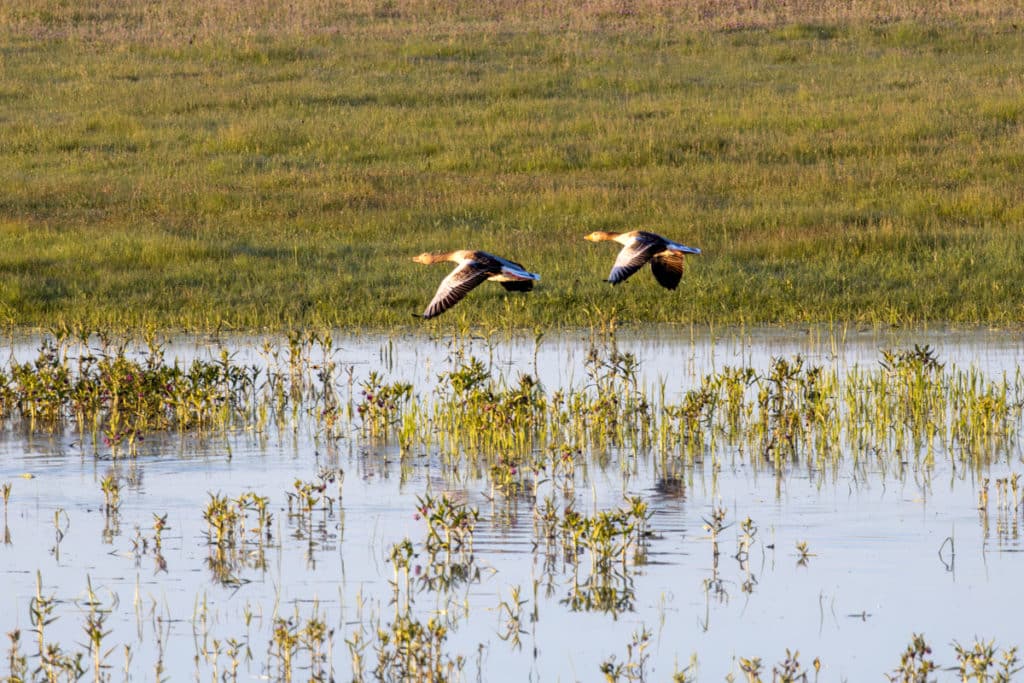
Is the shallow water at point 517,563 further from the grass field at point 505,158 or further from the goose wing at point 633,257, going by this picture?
the grass field at point 505,158

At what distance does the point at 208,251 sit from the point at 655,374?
657 cm

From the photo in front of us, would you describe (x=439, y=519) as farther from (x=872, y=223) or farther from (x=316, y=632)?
(x=872, y=223)

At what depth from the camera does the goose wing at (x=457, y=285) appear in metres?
9.33

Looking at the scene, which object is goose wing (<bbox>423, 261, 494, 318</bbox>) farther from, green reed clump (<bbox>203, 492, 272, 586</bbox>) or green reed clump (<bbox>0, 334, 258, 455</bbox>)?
green reed clump (<bbox>203, 492, 272, 586</bbox>)

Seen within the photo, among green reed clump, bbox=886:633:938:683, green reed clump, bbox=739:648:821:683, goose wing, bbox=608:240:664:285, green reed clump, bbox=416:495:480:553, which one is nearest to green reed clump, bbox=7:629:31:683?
green reed clump, bbox=416:495:480:553

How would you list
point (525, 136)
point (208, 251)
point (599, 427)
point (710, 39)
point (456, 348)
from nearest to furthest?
point (599, 427) < point (456, 348) < point (208, 251) < point (525, 136) < point (710, 39)

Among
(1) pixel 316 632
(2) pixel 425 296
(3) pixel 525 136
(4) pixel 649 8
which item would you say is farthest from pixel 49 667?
(4) pixel 649 8

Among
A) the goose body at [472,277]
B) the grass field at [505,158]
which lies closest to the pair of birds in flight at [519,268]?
the goose body at [472,277]

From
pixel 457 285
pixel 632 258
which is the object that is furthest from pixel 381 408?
pixel 632 258

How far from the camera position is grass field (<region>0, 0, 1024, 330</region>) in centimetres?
1500

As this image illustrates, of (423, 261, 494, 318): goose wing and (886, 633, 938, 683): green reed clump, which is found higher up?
(423, 261, 494, 318): goose wing

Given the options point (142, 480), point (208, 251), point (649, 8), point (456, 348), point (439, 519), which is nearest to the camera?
point (439, 519)

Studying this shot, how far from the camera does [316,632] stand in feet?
19.0

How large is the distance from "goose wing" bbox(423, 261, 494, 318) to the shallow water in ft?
2.50
